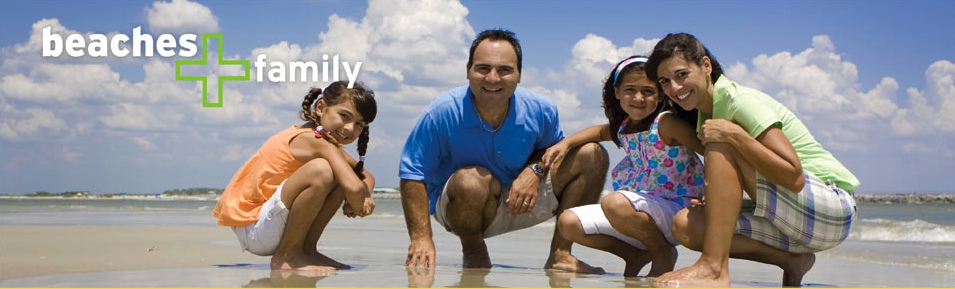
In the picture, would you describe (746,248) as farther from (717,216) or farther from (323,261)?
(323,261)

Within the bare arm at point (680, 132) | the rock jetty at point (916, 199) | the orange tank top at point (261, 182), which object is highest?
the bare arm at point (680, 132)

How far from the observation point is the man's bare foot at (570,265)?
13.6ft

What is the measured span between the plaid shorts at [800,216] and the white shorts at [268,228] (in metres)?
1.96

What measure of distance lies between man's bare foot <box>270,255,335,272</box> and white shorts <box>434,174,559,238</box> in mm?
790

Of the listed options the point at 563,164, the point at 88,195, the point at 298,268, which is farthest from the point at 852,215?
the point at 88,195

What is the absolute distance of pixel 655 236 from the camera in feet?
12.2

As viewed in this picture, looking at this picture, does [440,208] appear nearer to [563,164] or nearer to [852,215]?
[563,164]

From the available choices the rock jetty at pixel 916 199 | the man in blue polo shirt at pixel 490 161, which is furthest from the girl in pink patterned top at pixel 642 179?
the rock jetty at pixel 916 199

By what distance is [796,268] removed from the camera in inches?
144

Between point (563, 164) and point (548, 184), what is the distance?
0.50 feet

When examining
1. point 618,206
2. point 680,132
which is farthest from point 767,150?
point 618,206

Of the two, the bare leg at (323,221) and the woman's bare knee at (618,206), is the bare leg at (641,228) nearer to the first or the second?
the woman's bare knee at (618,206)

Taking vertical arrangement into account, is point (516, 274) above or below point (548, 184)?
below

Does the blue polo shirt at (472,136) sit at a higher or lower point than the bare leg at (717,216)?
higher
